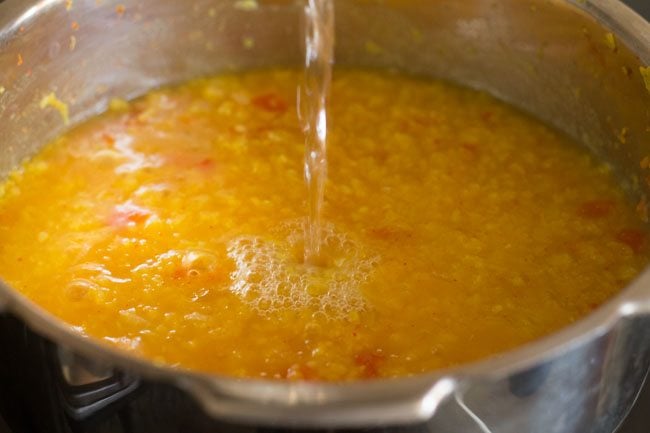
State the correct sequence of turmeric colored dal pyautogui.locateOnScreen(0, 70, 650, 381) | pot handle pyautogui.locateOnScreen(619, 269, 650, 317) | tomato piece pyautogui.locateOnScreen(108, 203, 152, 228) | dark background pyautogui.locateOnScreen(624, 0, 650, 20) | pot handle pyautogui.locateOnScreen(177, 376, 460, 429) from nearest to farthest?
1. pot handle pyautogui.locateOnScreen(177, 376, 460, 429)
2. pot handle pyautogui.locateOnScreen(619, 269, 650, 317)
3. turmeric colored dal pyautogui.locateOnScreen(0, 70, 650, 381)
4. tomato piece pyautogui.locateOnScreen(108, 203, 152, 228)
5. dark background pyautogui.locateOnScreen(624, 0, 650, 20)

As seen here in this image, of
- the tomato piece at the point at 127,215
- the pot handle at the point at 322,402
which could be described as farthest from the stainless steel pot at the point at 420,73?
the tomato piece at the point at 127,215

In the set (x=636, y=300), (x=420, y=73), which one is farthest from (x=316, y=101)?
(x=636, y=300)

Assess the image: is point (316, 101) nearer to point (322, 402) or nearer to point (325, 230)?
point (325, 230)

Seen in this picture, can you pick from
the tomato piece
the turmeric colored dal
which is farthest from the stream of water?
the tomato piece

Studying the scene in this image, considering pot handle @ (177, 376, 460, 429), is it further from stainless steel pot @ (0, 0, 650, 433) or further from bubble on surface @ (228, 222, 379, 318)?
bubble on surface @ (228, 222, 379, 318)

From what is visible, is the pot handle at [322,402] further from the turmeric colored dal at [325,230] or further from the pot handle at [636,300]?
the turmeric colored dal at [325,230]

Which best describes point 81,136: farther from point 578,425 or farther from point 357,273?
point 578,425
